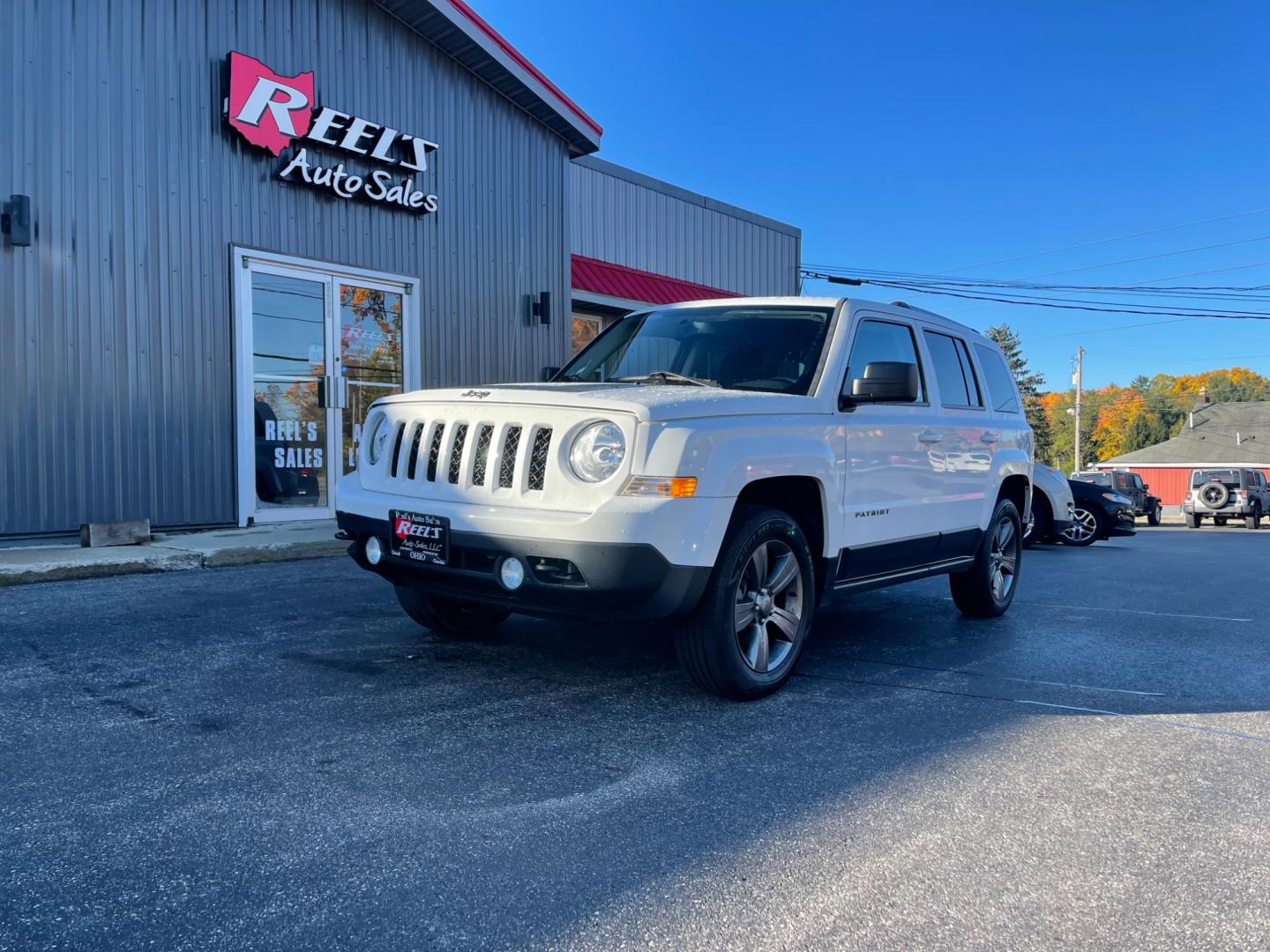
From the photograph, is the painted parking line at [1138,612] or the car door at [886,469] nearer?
the car door at [886,469]

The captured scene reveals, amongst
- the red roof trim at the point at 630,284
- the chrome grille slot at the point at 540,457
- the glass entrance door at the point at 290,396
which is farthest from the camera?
the red roof trim at the point at 630,284

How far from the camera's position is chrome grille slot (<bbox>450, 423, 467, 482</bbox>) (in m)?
4.20

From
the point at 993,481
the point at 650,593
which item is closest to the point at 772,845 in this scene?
Answer: the point at 650,593

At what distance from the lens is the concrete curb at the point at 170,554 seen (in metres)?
6.70

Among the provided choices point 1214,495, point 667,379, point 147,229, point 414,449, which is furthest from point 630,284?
point 1214,495

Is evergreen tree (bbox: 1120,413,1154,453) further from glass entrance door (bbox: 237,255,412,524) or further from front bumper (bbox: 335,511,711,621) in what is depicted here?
front bumper (bbox: 335,511,711,621)

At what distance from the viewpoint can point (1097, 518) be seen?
49.4ft

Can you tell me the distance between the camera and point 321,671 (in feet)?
14.6

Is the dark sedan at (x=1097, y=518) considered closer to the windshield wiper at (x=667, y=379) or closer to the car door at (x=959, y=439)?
the car door at (x=959, y=439)

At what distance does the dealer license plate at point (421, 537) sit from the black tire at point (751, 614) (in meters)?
1.07

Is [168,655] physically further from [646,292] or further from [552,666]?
[646,292]

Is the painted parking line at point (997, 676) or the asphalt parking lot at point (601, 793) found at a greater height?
the asphalt parking lot at point (601, 793)

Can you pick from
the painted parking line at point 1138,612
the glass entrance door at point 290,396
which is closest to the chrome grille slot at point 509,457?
the painted parking line at point 1138,612

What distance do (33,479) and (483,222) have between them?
6.02m
